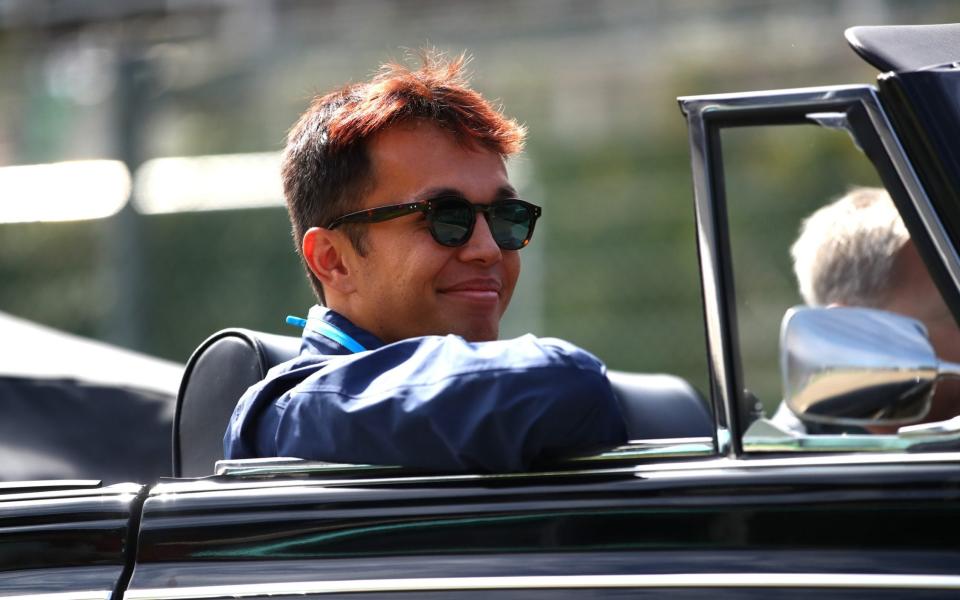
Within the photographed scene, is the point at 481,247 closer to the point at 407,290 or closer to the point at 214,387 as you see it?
the point at 407,290

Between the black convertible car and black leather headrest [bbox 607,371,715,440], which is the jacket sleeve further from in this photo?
black leather headrest [bbox 607,371,715,440]

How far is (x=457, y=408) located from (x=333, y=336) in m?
0.68

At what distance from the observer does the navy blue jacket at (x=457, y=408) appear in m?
1.60

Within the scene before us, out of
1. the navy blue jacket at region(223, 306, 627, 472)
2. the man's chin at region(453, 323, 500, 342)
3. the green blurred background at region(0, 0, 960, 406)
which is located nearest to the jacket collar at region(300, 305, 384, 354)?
the man's chin at region(453, 323, 500, 342)

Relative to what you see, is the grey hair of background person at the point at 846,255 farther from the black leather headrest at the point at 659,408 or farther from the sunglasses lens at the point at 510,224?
the black leather headrest at the point at 659,408

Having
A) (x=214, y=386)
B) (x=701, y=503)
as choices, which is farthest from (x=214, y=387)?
(x=701, y=503)

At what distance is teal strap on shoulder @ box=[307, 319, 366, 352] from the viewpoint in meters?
2.23

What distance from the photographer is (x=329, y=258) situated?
2404 mm

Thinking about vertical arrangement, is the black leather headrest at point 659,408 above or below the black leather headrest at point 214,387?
below

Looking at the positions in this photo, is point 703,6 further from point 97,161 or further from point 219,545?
point 219,545

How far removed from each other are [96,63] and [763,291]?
7831 mm

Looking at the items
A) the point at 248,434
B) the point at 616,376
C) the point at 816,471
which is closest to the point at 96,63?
the point at 616,376

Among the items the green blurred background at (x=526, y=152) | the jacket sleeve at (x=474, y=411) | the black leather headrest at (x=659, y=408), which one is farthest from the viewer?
the green blurred background at (x=526, y=152)

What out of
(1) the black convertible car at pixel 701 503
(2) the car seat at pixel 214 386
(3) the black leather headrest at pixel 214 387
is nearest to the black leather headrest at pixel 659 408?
(2) the car seat at pixel 214 386
